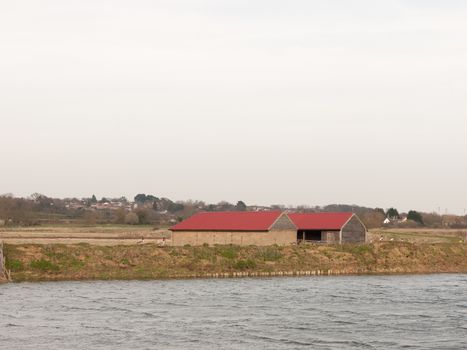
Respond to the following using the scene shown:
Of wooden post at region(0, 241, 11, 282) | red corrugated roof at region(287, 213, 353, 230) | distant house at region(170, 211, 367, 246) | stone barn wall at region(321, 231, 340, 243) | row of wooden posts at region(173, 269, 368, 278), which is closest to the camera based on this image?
wooden post at region(0, 241, 11, 282)

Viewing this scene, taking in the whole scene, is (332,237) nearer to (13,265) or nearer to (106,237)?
(106,237)

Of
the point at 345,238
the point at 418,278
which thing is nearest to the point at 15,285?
the point at 418,278

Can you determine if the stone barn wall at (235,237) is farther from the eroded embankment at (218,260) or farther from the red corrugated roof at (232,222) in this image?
the eroded embankment at (218,260)

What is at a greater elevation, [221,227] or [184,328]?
[221,227]

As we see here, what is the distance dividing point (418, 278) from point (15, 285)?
103ft

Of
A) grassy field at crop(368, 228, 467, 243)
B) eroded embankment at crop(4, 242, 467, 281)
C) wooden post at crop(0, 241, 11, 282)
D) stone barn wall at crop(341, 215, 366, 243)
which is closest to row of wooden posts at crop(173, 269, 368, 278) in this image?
eroded embankment at crop(4, 242, 467, 281)

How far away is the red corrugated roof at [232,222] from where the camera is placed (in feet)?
255

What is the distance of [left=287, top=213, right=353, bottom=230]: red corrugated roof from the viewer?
8262 cm

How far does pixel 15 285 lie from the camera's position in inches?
2141

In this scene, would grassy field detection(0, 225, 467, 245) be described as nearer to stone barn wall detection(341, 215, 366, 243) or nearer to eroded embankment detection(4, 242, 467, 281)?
stone barn wall detection(341, 215, 366, 243)

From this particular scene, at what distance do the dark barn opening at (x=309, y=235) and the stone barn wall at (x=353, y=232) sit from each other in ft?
9.70

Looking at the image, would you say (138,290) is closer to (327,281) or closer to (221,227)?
(327,281)

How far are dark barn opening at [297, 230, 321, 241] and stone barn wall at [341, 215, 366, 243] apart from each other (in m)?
2.96

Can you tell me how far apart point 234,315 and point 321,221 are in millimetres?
43535
